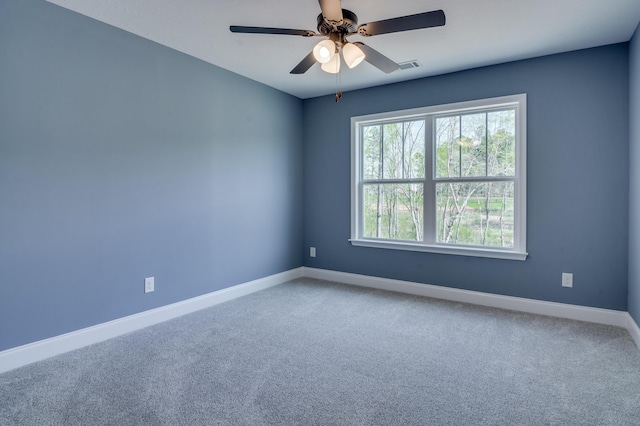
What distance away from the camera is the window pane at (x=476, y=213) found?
362 centimetres

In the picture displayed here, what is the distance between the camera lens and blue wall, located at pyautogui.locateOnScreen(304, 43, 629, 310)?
307cm

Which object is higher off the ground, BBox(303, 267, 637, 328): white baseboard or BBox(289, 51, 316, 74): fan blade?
BBox(289, 51, 316, 74): fan blade

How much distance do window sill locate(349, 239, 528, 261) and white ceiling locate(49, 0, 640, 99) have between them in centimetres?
193

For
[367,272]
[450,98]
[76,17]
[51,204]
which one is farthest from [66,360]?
[450,98]

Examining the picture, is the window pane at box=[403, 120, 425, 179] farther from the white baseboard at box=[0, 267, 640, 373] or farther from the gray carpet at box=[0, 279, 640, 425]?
the gray carpet at box=[0, 279, 640, 425]

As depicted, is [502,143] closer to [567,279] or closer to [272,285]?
[567,279]

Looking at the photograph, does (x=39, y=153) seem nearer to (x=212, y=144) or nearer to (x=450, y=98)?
(x=212, y=144)

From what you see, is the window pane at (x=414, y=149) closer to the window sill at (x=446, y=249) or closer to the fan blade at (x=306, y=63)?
the window sill at (x=446, y=249)

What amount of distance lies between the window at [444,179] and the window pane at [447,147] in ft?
0.03

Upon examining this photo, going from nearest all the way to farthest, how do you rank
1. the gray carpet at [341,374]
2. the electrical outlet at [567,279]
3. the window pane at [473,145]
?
the gray carpet at [341,374], the electrical outlet at [567,279], the window pane at [473,145]

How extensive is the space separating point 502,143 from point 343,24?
7.59ft

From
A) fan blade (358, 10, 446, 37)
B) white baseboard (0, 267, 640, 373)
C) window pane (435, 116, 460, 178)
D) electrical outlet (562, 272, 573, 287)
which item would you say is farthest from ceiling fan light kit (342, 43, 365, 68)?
electrical outlet (562, 272, 573, 287)

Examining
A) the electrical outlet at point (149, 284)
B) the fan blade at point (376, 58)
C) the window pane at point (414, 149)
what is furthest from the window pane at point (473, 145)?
the electrical outlet at point (149, 284)

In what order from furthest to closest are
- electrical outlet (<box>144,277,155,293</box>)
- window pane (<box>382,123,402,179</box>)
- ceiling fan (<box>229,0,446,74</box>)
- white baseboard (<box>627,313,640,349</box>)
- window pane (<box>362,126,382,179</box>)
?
window pane (<box>362,126,382,179</box>) < window pane (<box>382,123,402,179</box>) < electrical outlet (<box>144,277,155,293</box>) < white baseboard (<box>627,313,640,349</box>) < ceiling fan (<box>229,0,446,74</box>)
